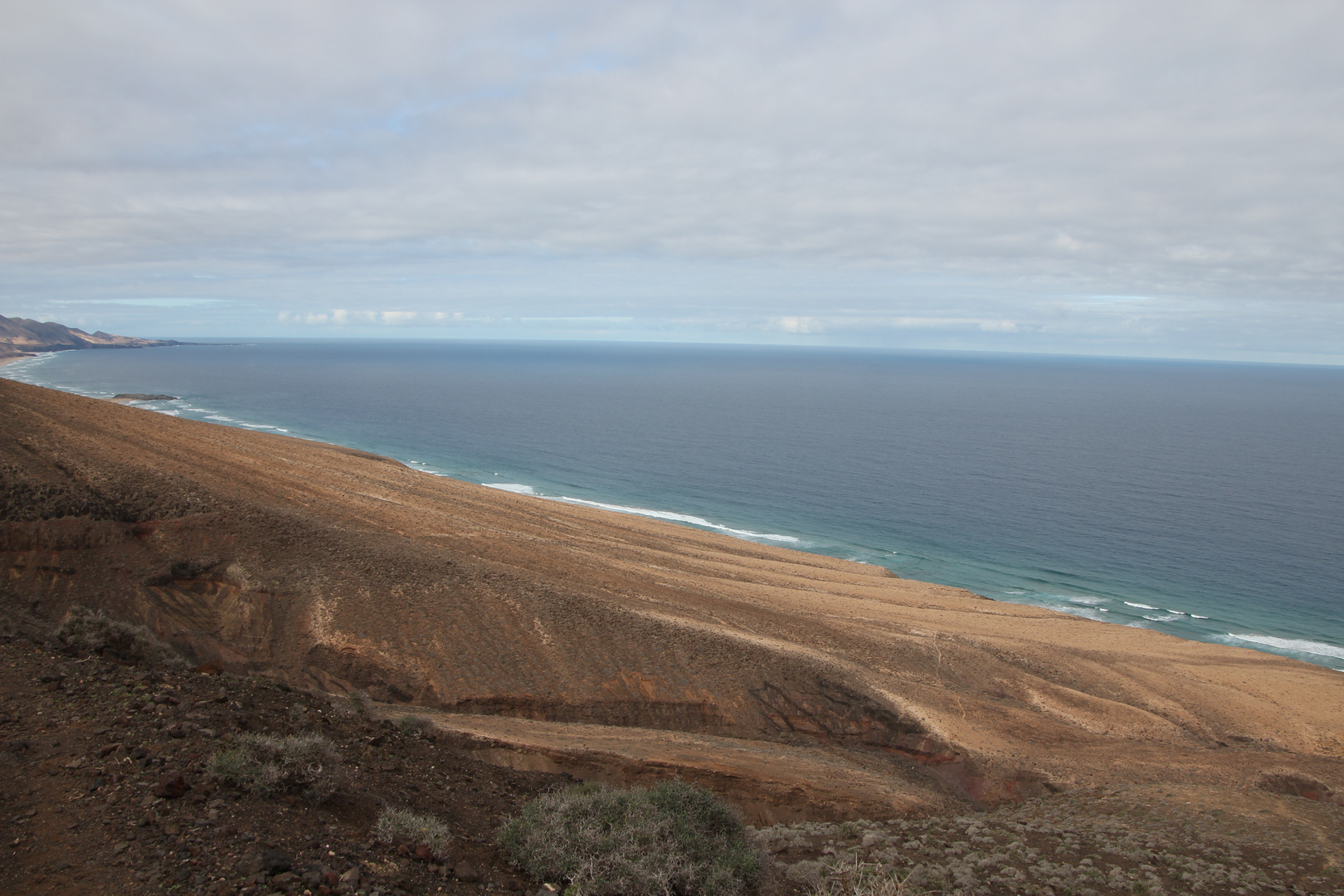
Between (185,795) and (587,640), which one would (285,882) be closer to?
(185,795)

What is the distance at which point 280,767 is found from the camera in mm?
9555

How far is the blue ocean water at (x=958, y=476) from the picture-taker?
4488cm

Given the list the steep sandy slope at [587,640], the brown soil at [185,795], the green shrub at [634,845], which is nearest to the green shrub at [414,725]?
the brown soil at [185,795]

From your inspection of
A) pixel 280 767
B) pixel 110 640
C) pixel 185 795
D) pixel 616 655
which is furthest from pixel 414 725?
pixel 616 655

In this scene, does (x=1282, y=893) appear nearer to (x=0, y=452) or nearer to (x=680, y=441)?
(x=0, y=452)

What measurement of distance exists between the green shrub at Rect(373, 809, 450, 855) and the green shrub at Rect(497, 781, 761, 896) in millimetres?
1016

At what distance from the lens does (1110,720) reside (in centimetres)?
2370

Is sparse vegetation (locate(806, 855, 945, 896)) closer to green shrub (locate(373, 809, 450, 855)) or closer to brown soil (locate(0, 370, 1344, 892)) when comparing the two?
green shrub (locate(373, 809, 450, 855))

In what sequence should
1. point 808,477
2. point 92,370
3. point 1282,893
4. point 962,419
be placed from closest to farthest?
point 1282,893
point 808,477
point 962,419
point 92,370

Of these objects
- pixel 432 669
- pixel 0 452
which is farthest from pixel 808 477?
pixel 0 452

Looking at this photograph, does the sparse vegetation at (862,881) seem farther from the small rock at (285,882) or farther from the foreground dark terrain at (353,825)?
the small rock at (285,882)

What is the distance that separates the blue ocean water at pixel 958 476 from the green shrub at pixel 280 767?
134 ft

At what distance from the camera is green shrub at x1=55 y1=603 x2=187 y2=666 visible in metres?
13.4

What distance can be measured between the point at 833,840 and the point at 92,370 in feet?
663
